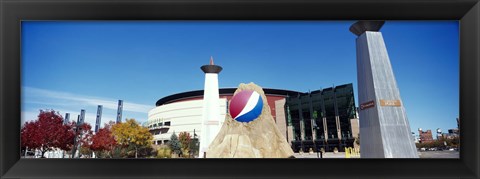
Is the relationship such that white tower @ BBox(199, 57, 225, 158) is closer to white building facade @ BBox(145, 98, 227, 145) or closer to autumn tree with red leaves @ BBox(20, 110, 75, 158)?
autumn tree with red leaves @ BBox(20, 110, 75, 158)

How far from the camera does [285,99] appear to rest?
36500 millimetres

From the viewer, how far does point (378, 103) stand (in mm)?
10109

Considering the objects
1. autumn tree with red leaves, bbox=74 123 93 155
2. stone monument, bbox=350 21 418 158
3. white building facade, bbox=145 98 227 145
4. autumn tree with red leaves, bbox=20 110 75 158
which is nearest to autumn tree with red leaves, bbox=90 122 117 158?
autumn tree with red leaves, bbox=74 123 93 155

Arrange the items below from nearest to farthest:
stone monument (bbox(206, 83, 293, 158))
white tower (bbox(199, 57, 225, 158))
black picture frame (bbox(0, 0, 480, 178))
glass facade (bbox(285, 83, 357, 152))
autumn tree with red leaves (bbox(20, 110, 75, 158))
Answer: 1. black picture frame (bbox(0, 0, 480, 178))
2. autumn tree with red leaves (bbox(20, 110, 75, 158))
3. stone monument (bbox(206, 83, 293, 158))
4. white tower (bbox(199, 57, 225, 158))
5. glass facade (bbox(285, 83, 357, 152))

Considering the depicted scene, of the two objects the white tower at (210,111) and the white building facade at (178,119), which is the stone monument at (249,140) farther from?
the white building facade at (178,119)

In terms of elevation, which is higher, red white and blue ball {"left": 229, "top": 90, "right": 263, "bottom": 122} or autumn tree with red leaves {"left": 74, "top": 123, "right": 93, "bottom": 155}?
red white and blue ball {"left": 229, "top": 90, "right": 263, "bottom": 122}

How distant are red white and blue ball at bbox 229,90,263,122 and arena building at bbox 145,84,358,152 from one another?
1970cm

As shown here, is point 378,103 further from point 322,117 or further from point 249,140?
point 322,117

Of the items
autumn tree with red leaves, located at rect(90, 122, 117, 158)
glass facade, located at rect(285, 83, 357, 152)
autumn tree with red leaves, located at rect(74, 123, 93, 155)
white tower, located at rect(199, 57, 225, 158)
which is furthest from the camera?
glass facade, located at rect(285, 83, 357, 152)

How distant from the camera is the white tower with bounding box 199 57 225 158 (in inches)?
812
